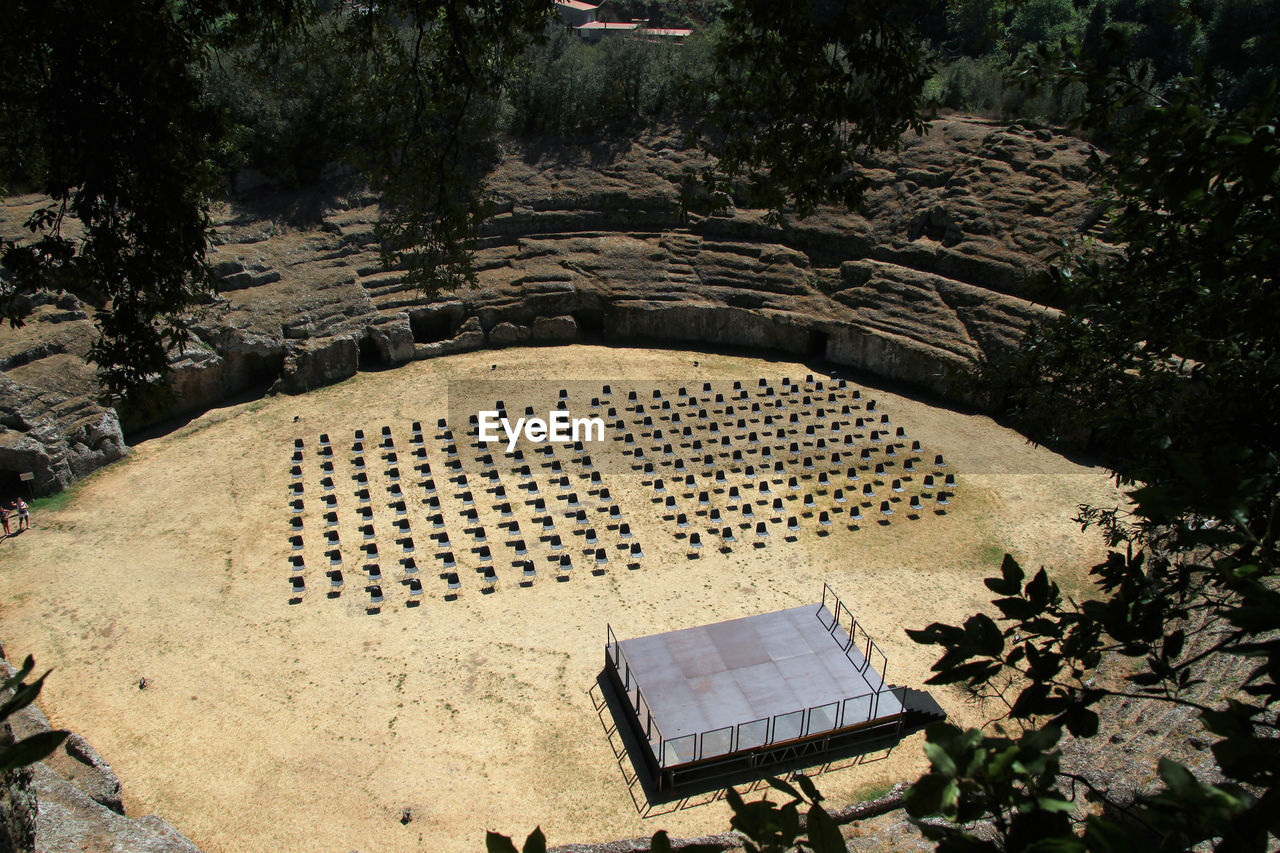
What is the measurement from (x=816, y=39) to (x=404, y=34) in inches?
1126

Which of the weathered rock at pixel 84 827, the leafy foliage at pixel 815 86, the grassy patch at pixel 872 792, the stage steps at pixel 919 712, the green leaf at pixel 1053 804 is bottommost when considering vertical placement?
the grassy patch at pixel 872 792

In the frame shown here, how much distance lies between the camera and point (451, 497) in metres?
17.0

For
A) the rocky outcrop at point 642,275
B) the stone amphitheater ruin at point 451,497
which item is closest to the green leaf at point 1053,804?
the stone amphitheater ruin at point 451,497

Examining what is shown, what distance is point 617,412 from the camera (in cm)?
1995

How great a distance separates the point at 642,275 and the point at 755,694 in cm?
1465

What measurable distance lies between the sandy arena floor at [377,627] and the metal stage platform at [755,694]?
0.46 metres

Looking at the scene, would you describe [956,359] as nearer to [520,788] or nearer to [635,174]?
[635,174]

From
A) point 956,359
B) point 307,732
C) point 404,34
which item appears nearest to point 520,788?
point 307,732

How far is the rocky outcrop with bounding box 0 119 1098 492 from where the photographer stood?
2097cm

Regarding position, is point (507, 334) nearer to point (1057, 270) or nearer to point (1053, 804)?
point (1057, 270)

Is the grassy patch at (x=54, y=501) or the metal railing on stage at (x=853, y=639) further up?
the metal railing on stage at (x=853, y=639)

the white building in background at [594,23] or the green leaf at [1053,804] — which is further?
the white building in background at [594,23]

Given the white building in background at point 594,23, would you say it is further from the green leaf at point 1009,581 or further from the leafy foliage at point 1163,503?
the green leaf at point 1009,581
